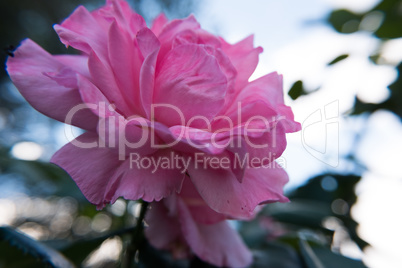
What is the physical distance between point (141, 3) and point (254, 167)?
66.3 inches

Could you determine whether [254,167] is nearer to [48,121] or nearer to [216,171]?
[216,171]

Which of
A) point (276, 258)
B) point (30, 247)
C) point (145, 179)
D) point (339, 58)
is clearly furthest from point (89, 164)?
point (339, 58)

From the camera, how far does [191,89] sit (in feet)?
0.96

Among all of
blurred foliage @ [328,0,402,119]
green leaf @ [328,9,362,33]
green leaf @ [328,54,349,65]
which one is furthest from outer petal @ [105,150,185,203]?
green leaf @ [328,9,362,33]

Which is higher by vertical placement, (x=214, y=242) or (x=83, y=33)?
(x=83, y=33)

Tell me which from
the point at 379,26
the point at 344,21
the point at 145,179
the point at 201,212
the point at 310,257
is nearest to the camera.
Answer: the point at 145,179

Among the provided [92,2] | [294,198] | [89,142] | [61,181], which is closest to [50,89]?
[89,142]

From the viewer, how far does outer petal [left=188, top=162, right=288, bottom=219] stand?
27cm

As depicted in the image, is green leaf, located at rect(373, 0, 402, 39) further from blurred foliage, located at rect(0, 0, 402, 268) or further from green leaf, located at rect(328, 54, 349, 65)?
green leaf, located at rect(328, 54, 349, 65)

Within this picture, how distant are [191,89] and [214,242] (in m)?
0.20

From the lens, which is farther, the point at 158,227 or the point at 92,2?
the point at 92,2

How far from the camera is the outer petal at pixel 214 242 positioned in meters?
0.35

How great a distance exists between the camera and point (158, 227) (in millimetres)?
383

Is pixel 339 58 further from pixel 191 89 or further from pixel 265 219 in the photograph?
pixel 265 219
